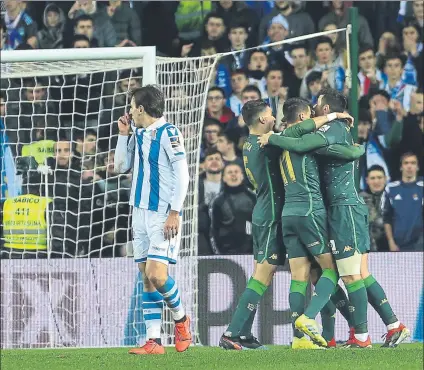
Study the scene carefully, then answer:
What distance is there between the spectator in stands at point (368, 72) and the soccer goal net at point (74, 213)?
2750 millimetres

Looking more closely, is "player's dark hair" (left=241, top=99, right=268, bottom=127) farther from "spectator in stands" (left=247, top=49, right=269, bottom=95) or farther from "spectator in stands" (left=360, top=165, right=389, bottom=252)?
"spectator in stands" (left=247, top=49, right=269, bottom=95)

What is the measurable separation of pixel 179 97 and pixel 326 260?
3.07 m

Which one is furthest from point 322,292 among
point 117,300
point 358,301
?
point 117,300

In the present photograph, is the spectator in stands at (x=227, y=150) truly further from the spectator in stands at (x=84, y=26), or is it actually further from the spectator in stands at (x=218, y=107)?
the spectator in stands at (x=84, y=26)

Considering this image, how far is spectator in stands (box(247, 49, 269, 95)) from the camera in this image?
12852mm

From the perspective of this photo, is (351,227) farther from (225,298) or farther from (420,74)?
(420,74)

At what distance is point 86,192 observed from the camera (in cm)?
1147

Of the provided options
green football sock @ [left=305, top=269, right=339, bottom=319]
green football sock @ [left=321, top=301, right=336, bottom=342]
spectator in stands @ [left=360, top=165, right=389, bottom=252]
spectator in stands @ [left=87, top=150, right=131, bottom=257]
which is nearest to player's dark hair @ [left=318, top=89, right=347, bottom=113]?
green football sock @ [left=305, top=269, right=339, bottom=319]

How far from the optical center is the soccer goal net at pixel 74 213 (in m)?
10.2

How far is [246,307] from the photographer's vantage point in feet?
26.9

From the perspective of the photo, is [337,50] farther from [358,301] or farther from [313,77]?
[358,301]

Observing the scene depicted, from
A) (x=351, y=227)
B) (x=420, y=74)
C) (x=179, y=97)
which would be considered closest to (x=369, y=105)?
(x=420, y=74)

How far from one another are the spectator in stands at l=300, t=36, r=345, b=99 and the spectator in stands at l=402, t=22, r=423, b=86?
0.78 meters

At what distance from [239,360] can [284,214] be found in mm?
1584
